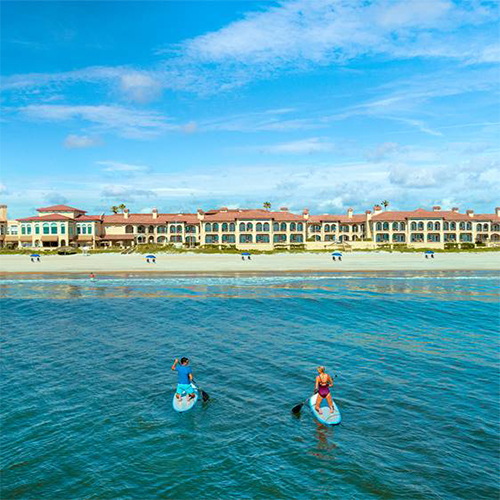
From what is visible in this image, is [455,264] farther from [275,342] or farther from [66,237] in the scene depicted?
[66,237]

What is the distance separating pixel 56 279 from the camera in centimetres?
5278

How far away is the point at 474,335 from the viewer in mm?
24875

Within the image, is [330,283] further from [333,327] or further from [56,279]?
[56,279]

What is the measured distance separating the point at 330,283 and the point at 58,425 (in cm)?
3782

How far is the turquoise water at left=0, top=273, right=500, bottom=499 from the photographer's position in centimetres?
1045

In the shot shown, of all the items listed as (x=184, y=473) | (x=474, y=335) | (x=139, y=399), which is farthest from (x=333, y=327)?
(x=184, y=473)

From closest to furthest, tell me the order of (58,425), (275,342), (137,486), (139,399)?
(137,486) < (58,425) < (139,399) < (275,342)

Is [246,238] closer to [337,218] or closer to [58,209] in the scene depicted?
[337,218]

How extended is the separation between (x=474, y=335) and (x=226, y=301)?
19203 mm

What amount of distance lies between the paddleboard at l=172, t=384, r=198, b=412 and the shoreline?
4224cm

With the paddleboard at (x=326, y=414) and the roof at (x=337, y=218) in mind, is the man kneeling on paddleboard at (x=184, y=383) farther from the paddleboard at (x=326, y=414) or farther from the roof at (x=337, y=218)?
the roof at (x=337, y=218)

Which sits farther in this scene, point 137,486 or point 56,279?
point 56,279

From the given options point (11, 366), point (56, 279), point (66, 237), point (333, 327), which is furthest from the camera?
point (66, 237)

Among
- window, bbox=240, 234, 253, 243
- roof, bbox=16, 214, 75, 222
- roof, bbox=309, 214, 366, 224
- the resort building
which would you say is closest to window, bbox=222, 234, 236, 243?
the resort building
